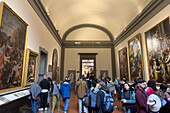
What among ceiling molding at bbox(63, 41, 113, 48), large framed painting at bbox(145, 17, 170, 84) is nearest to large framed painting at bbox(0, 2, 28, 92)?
large framed painting at bbox(145, 17, 170, 84)

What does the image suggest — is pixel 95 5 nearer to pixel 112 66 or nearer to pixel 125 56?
pixel 125 56

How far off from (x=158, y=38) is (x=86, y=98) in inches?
257

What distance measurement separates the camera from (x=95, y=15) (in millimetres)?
15047

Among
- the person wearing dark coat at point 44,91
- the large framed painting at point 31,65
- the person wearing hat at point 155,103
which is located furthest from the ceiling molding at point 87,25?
the person wearing hat at point 155,103

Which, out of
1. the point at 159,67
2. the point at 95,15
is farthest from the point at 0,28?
the point at 95,15

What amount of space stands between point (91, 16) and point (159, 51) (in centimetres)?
1065

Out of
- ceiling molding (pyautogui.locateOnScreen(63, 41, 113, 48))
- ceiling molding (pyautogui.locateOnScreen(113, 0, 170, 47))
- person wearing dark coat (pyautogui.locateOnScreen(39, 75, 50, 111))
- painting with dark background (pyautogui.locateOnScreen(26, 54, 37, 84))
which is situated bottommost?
person wearing dark coat (pyautogui.locateOnScreen(39, 75, 50, 111))

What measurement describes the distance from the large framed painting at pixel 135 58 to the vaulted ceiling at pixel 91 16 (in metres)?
2.44

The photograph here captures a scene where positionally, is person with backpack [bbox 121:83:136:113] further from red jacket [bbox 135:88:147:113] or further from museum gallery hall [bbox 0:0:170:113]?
red jacket [bbox 135:88:147:113]

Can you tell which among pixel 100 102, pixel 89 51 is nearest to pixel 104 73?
pixel 89 51

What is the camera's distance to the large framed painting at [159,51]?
21.0ft

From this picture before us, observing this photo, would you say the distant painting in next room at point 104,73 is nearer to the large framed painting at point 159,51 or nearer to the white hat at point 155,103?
the large framed painting at point 159,51

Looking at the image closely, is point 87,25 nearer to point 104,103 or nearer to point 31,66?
point 31,66

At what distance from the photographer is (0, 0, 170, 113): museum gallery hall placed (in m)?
3.73
